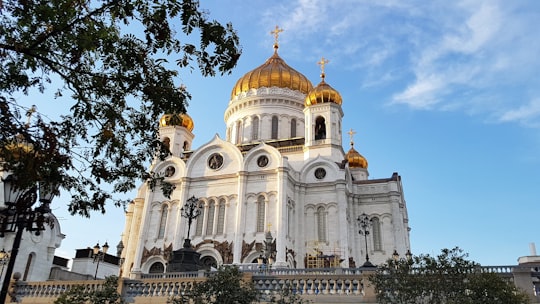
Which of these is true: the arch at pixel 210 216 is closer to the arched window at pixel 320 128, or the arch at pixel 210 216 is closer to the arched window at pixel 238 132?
the arched window at pixel 238 132

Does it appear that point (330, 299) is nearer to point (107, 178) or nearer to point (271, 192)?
point (107, 178)

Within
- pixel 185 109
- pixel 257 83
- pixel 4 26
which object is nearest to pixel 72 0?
pixel 4 26

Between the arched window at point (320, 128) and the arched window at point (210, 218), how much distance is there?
10653 mm

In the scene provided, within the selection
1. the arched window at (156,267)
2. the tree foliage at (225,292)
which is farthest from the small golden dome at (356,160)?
the tree foliage at (225,292)

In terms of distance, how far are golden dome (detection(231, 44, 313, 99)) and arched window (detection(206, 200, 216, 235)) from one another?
1460 cm

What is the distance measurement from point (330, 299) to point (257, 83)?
33.3 m

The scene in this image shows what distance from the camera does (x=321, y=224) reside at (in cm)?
3189

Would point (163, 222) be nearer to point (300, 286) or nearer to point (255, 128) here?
point (255, 128)

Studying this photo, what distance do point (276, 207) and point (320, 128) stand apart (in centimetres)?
952

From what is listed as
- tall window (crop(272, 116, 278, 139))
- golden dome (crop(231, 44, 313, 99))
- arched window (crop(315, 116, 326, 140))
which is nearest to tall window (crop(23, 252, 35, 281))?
arched window (crop(315, 116, 326, 140))

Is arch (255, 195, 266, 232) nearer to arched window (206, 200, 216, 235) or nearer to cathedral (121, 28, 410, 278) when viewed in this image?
cathedral (121, 28, 410, 278)

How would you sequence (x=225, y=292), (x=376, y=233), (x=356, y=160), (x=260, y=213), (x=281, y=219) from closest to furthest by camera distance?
(x=225, y=292), (x=281, y=219), (x=260, y=213), (x=376, y=233), (x=356, y=160)

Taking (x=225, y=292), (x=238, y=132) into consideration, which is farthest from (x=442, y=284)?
(x=238, y=132)

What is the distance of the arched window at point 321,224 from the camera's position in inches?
1240
